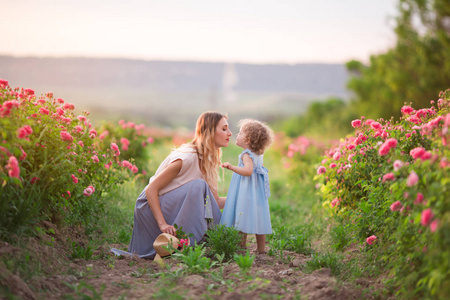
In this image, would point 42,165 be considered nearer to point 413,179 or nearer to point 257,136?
point 257,136

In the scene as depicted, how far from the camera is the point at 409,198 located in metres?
2.71

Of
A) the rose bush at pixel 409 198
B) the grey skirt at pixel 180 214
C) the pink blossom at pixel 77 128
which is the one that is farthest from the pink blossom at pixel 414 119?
the pink blossom at pixel 77 128

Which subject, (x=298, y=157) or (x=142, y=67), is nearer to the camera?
(x=298, y=157)

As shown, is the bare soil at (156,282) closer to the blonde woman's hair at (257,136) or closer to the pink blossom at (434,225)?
the pink blossom at (434,225)

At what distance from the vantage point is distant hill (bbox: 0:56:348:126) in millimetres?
45625

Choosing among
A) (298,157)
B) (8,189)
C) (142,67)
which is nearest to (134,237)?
(8,189)

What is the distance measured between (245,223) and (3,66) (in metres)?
42.7

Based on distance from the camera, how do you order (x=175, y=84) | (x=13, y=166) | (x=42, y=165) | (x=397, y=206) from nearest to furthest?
(x=13, y=166), (x=397, y=206), (x=42, y=165), (x=175, y=84)

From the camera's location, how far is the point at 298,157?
8836 mm

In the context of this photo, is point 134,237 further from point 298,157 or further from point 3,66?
point 3,66

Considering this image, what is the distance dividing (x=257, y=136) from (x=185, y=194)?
0.81 m

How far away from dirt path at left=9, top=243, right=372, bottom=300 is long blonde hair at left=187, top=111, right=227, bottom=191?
1.02 metres

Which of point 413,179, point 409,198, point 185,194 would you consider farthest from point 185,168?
point 413,179

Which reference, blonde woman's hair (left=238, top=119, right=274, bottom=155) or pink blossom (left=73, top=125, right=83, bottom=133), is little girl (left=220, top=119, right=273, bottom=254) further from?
pink blossom (left=73, top=125, right=83, bottom=133)
